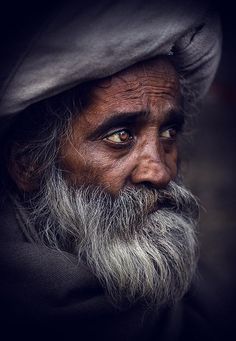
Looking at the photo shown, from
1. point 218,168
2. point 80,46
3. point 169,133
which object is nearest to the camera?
point 80,46

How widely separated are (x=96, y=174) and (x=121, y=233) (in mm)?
270

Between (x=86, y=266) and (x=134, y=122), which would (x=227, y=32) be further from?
(x=86, y=266)

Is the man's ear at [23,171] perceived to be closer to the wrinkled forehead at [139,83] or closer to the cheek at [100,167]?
the cheek at [100,167]

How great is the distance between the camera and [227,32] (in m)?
3.12

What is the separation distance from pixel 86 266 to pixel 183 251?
45cm

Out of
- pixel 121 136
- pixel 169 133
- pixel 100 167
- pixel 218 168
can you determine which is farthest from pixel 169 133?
pixel 218 168

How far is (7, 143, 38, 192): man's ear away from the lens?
73.6 inches

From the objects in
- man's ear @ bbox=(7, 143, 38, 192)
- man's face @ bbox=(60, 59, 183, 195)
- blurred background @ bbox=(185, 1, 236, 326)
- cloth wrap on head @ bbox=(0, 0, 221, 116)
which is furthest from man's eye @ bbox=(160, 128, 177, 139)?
blurred background @ bbox=(185, 1, 236, 326)

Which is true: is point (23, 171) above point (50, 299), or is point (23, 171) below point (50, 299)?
above

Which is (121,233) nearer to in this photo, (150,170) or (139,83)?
(150,170)

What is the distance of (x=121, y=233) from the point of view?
5.78 feet

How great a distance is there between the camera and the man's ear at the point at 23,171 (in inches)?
73.6

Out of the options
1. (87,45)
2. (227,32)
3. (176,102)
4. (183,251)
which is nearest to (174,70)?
(176,102)

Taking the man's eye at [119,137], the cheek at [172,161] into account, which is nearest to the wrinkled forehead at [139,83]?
the man's eye at [119,137]
